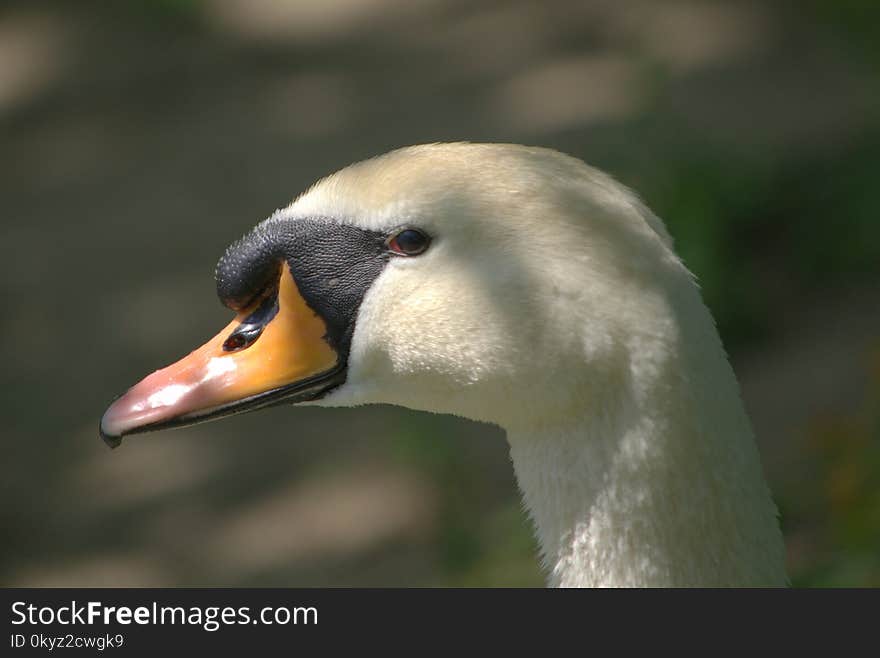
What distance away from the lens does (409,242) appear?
215cm

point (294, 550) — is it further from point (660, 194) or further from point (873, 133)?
point (873, 133)

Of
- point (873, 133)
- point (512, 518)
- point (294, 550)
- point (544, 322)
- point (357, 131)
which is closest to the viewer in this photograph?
point (544, 322)

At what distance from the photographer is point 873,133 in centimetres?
516

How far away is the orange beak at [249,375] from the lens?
2307 mm

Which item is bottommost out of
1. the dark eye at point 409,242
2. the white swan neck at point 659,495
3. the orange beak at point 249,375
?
the white swan neck at point 659,495

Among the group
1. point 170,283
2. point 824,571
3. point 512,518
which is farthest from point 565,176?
point 170,283

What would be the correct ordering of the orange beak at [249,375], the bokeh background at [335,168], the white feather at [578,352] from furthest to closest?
the bokeh background at [335,168] < the orange beak at [249,375] < the white feather at [578,352]

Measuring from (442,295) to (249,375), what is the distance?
0.41 m

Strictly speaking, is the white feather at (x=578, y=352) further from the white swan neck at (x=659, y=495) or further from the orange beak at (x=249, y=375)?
the orange beak at (x=249, y=375)

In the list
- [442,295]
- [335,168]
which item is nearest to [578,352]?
[442,295]

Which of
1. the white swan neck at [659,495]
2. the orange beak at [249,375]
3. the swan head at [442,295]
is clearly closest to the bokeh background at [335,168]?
the white swan neck at [659,495]

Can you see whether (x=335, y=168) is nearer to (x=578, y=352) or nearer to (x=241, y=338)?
(x=241, y=338)

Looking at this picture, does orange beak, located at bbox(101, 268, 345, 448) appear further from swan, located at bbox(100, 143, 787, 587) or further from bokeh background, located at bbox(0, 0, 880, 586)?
bokeh background, located at bbox(0, 0, 880, 586)

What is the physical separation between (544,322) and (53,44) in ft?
18.6
